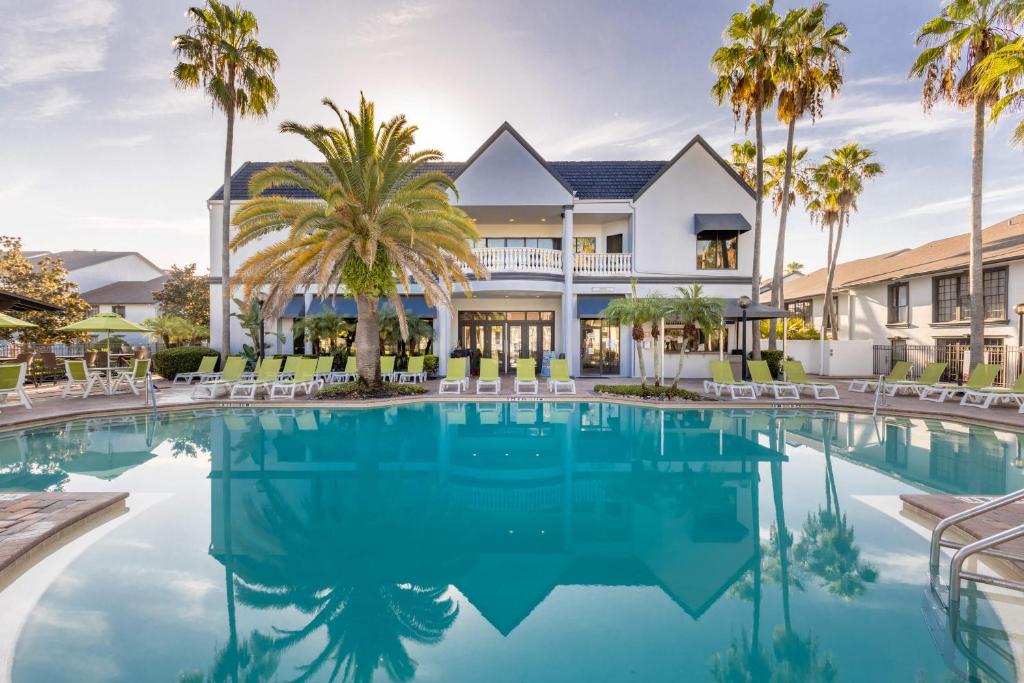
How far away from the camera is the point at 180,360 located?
2152 centimetres

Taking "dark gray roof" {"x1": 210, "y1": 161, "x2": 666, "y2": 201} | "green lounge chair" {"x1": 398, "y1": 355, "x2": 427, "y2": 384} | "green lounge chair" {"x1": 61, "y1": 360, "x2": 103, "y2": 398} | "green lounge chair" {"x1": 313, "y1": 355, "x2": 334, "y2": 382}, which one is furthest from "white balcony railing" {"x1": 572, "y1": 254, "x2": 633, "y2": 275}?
"green lounge chair" {"x1": 61, "y1": 360, "x2": 103, "y2": 398}

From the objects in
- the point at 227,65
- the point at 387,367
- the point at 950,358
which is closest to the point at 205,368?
the point at 387,367

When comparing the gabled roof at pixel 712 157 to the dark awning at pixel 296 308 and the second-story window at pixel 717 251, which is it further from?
the dark awning at pixel 296 308

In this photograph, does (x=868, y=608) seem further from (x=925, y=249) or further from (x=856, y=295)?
(x=925, y=249)

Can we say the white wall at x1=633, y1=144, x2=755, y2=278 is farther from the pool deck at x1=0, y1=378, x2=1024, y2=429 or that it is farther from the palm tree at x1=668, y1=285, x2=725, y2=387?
the pool deck at x1=0, y1=378, x2=1024, y2=429

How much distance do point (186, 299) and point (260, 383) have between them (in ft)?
86.3

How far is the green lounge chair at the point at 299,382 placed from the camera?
654 inches

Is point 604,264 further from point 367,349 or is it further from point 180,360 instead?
point 180,360

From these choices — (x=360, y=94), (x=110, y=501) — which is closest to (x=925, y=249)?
(x=360, y=94)

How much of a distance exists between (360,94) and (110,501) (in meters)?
13.2

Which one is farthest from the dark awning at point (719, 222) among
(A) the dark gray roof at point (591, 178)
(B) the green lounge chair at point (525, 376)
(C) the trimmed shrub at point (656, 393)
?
(B) the green lounge chair at point (525, 376)

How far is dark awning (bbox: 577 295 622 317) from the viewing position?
21734 mm

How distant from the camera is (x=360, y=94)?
49.1ft

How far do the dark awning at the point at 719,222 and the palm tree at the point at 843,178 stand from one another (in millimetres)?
9303
